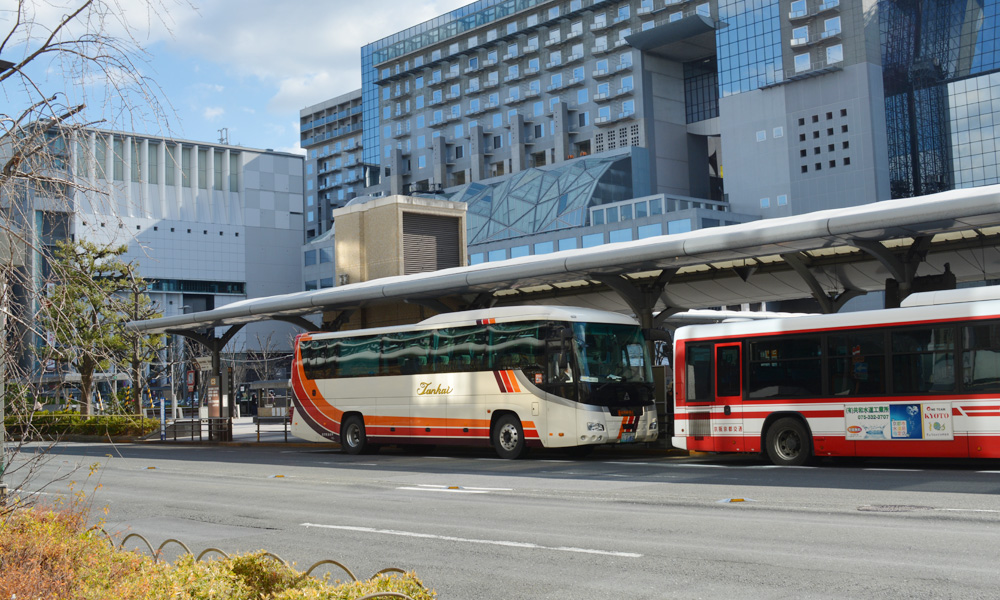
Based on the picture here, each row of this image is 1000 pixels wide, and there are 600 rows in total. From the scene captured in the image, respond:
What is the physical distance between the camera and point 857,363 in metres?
17.3

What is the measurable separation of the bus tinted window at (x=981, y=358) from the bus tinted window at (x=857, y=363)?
140cm

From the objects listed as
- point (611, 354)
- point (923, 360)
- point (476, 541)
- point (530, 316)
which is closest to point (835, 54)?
point (611, 354)

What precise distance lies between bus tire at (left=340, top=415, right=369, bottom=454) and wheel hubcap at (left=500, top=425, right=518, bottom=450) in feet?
17.7

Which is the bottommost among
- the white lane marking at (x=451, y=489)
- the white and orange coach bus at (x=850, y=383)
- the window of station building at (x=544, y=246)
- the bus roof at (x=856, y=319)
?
the white lane marking at (x=451, y=489)

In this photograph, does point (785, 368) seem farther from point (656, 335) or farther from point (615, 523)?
point (615, 523)

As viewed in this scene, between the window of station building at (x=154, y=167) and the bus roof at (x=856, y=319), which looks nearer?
the bus roof at (x=856, y=319)

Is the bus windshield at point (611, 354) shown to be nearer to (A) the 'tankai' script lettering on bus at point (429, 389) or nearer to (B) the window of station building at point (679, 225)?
(A) the 'tankai' script lettering on bus at point (429, 389)

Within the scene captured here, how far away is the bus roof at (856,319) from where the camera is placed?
16.1 meters

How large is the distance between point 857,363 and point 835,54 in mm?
83600

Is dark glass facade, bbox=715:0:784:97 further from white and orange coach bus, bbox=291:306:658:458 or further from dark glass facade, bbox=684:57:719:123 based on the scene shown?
white and orange coach bus, bbox=291:306:658:458

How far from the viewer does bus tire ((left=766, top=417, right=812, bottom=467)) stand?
17969 mm

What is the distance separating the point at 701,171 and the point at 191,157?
198 ft

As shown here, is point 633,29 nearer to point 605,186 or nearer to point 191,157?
point 605,186

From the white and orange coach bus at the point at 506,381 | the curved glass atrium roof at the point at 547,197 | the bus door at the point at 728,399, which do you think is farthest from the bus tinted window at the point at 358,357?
the curved glass atrium roof at the point at 547,197
